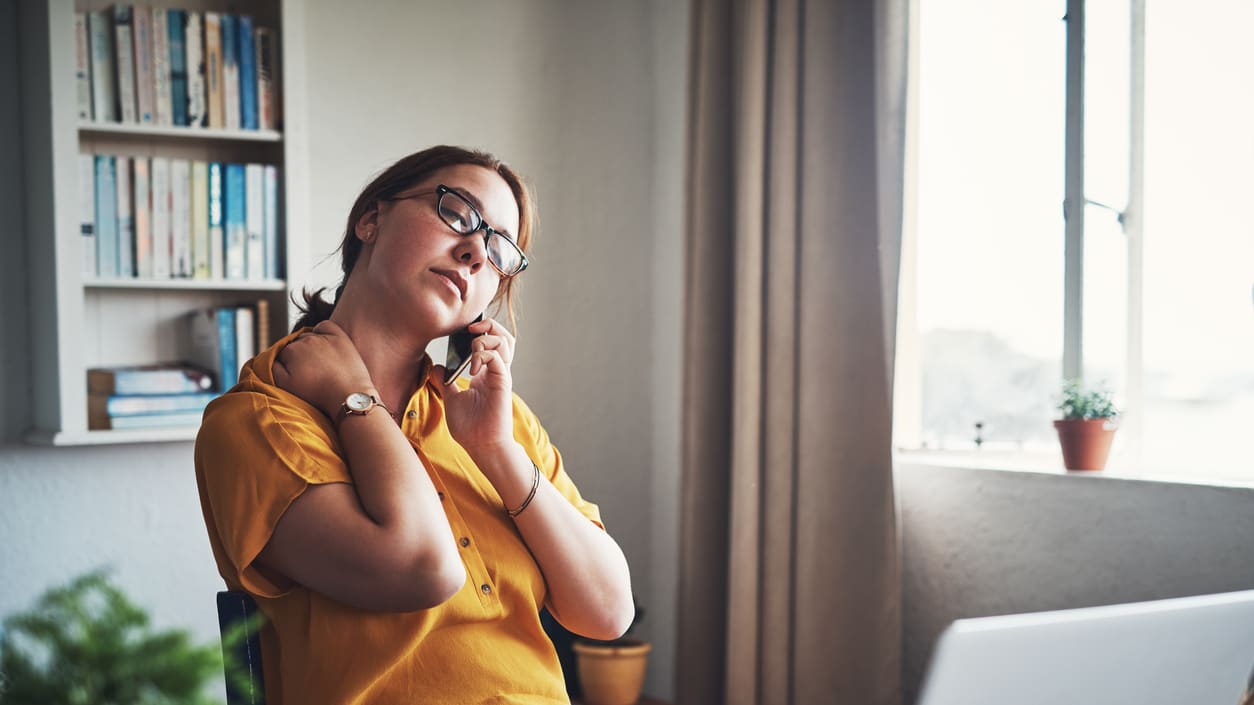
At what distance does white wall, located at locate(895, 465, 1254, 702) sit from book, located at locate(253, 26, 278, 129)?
184 cm

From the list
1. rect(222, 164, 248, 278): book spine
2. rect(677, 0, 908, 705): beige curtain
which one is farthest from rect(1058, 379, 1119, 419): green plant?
rect(222, 164, 248, 278): book spine

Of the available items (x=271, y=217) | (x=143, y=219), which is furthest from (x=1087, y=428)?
(x=143, y=219)

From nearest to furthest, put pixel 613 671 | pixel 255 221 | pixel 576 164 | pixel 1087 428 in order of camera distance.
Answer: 1. pixel 1087 428
2. pixel 255 221
3. pixel 613 671
4. pixel 576 164

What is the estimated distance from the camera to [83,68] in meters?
2.36

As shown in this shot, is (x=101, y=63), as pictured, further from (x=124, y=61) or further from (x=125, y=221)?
(x=125, y=221)

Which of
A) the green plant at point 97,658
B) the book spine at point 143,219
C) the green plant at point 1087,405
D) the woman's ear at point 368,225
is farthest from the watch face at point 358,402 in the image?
the green plant at point 1087,405

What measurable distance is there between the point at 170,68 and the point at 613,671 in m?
1.99

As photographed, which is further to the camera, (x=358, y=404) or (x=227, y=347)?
(x=227, y=347)

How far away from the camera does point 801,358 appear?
2.47 m

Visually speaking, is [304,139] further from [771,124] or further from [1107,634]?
[1107,634]

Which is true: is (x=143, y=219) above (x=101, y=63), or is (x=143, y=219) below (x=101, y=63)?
below

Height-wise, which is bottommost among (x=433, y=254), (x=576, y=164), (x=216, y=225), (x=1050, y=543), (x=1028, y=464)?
(x=1050, y=543)

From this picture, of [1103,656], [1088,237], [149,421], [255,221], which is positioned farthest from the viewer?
[255,221]

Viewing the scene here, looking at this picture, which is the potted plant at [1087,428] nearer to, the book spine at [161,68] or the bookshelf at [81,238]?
the bookshelf at [81,238]
